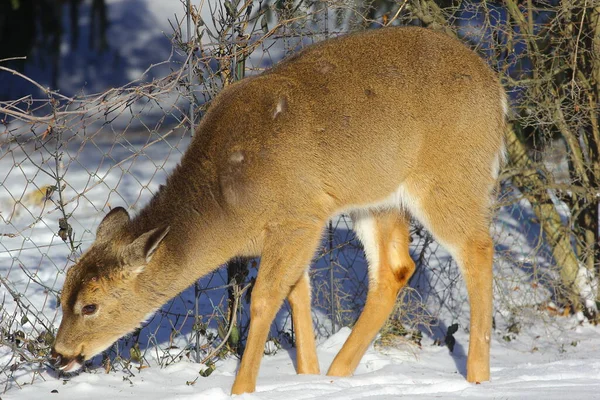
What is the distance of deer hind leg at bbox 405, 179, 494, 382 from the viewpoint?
6.23 meters

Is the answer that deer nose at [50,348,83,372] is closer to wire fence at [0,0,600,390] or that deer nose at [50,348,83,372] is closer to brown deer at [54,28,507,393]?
brown deer at [54,28,507,393]

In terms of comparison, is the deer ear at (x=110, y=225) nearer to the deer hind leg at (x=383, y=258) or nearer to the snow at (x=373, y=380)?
the snow at (x=373, y=380)

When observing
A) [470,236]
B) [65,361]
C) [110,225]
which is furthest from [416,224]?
[65,361]

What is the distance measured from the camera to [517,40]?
7336 millimetres

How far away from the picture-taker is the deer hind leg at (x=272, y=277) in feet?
19.2

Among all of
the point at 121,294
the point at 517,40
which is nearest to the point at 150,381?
the point at 121,294

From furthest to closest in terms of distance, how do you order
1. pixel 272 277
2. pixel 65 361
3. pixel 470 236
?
1. pixel 470 236
2. pixel 272 277
3. pixel 65 361

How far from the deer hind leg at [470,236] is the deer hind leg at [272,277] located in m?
0.82

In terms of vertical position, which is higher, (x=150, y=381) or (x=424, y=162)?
(x=424, y=162)

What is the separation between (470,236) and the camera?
6281 mm

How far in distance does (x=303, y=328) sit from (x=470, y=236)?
134 centimetres

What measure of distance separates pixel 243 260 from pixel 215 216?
1084 mm

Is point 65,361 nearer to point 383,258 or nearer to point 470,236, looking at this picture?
point 383,258

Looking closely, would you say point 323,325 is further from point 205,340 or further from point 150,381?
point 150,381
